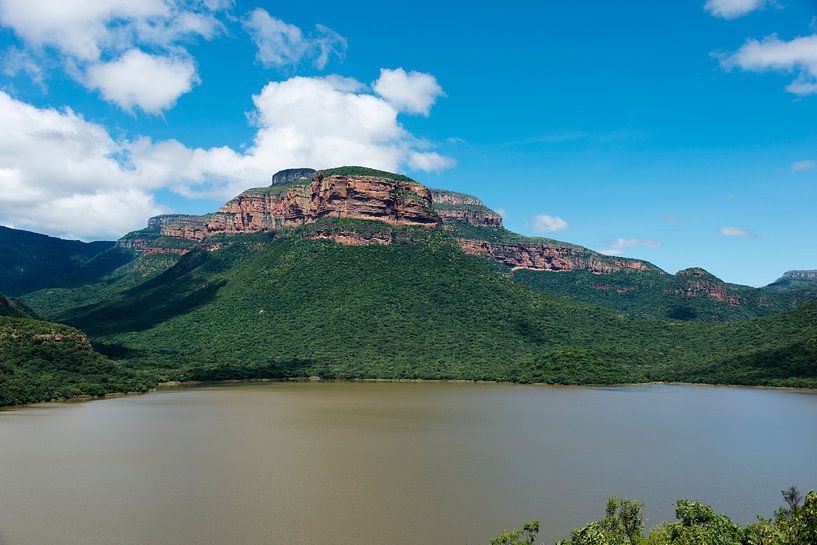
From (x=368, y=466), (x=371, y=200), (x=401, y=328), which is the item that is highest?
(x=371, y=200)

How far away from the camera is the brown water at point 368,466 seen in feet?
117

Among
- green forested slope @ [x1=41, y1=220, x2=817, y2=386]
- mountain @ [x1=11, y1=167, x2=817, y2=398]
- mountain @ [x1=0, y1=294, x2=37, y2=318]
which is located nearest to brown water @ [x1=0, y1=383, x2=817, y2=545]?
mountain @ [x1=0, y1=294, x2=37, y2=318]

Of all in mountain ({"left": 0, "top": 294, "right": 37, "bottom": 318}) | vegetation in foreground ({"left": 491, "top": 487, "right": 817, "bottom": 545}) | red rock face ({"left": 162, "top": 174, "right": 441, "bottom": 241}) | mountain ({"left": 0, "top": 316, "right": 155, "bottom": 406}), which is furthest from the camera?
red rock face ({"left": 162, "top": 174, "right": 441, "bottom": 241})

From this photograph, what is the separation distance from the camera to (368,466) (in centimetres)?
4838

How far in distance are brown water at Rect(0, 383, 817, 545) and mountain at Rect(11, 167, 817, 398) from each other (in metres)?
34.0

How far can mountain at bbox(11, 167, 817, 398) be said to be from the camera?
116750 mm

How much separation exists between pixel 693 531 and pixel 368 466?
2529cm

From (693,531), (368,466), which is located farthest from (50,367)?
(693,531)

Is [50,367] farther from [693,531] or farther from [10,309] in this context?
[693,531]

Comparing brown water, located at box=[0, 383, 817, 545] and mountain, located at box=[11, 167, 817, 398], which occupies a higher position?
mountain, located at box=[11, 167, 817, 398]

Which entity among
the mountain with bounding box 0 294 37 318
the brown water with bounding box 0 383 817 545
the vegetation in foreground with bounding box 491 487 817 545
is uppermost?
the mountain with bounding box 0 294 37 318

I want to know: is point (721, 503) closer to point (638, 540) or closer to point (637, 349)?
point (638, 540)

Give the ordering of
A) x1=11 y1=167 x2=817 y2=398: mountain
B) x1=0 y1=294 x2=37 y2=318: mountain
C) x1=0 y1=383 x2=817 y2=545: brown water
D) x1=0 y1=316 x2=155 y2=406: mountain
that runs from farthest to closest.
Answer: x1=11 y1=167 x2=817 y2=398: mountain
x1=0 y1=294 x2=37 y2=318: mountain
x1=0 y1=316 x2=155 y2=406: mountain
x1=0 y1=383 x2=817 y2=545: brown water

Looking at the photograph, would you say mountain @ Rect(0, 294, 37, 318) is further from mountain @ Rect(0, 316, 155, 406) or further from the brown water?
the brown water
